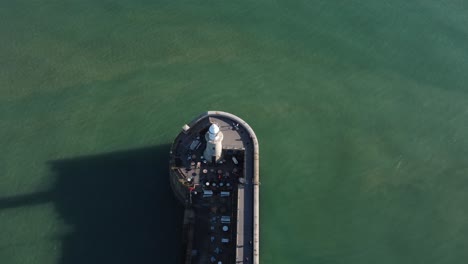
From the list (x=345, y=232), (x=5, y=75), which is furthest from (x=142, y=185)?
(x=5, y=75)

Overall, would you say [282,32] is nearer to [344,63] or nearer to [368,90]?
[344,63]

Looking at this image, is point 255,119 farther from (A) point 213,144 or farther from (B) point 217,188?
(B) point 217,188

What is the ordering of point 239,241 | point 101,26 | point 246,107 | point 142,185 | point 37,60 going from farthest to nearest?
point 101,26 → point 37,60 → point 246,107 → point 142,185 → point 239,241

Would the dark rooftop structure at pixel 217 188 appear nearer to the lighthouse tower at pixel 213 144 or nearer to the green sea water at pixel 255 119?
the lighthouse tower at pixel 213 144

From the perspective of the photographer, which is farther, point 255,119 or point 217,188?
point 255,119

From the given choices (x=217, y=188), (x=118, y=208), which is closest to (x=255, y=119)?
(x=217, y=188)

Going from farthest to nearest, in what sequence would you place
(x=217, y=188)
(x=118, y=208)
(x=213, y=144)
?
(x=118, y=208) < (x=217, y=188) < (x=213, y=144)
